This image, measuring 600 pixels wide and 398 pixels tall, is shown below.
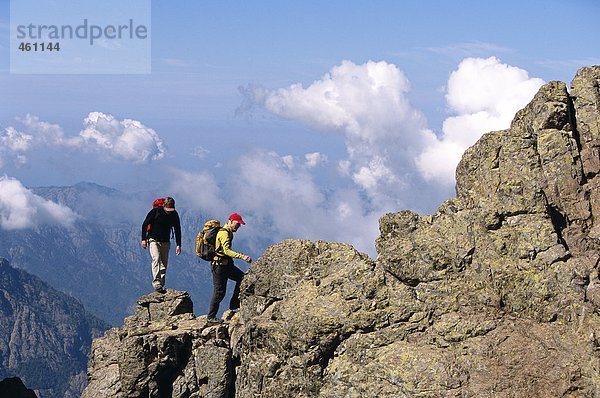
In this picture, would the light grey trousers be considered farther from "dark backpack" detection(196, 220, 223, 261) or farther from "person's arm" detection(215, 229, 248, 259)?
"person's arm" detection(215, 229, 248, 259)

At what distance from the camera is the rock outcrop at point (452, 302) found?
1922 centimetres

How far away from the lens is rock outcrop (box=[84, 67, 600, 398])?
19.2m

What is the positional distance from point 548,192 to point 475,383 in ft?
28.2

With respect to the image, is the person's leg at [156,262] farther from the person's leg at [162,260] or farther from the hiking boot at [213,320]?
the hiking boot at [213,320]

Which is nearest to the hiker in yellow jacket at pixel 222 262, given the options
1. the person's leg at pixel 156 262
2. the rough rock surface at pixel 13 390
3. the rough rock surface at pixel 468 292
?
the rough rock surface at pixel 468 292

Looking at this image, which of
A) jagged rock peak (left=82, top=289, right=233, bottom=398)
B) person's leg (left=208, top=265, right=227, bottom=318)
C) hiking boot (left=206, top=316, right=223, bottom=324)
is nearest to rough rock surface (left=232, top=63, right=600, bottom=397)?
jagged rock peak (left=82, top=289, right=233, bottom=398)

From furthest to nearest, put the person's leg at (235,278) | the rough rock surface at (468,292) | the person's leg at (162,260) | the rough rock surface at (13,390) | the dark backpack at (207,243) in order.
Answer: the rough rock surface at (13,390), the person's leg at (162,260), the person's leg at (235,278), the dark backpack at (207,243), the rough rock surface at (468,292)

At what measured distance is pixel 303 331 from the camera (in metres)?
21.6

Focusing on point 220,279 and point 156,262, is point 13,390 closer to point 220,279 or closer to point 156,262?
point 156,262

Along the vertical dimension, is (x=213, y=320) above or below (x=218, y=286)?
below

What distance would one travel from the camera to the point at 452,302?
20984mm

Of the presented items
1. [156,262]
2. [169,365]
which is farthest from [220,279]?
[156,262]

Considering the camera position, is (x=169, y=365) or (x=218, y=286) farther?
(x=218, y=286)

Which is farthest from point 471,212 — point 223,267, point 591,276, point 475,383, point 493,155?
point 223,267
